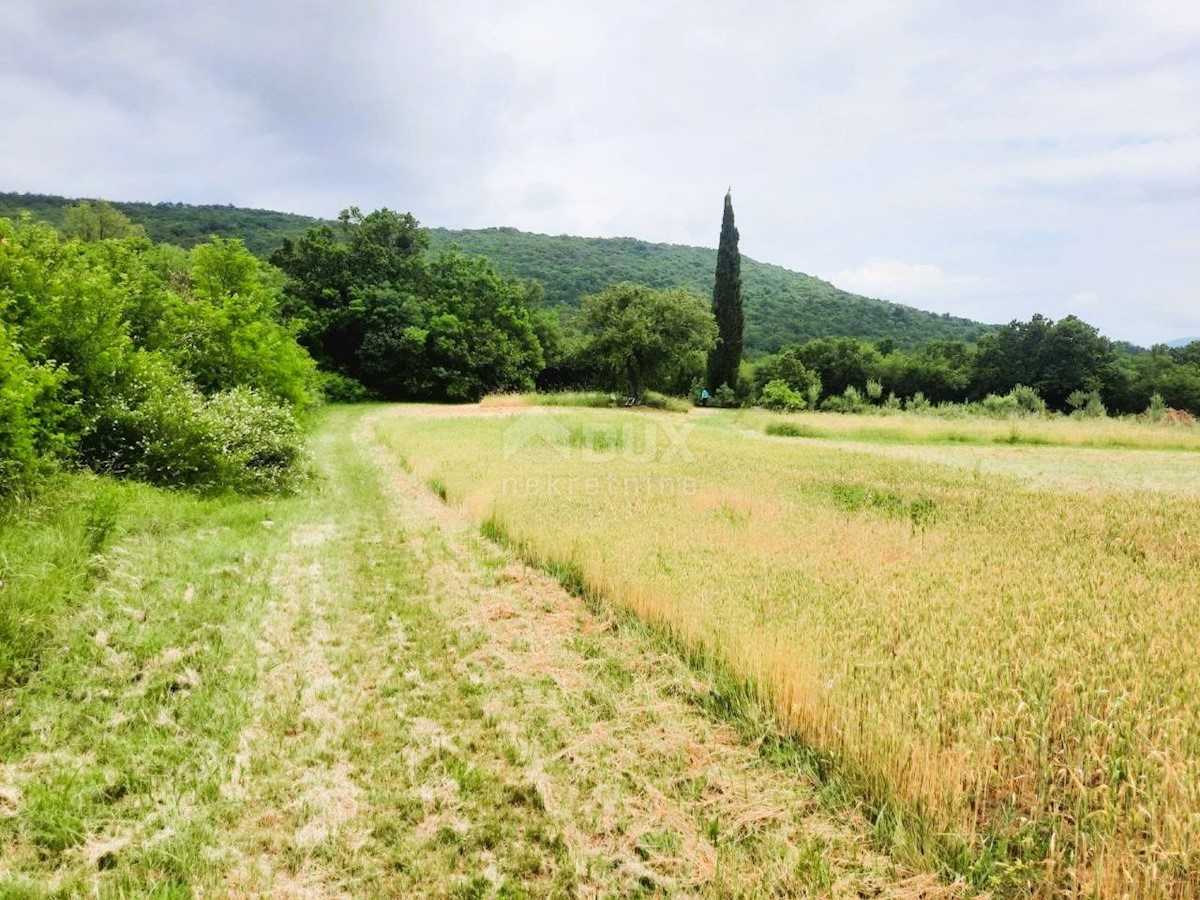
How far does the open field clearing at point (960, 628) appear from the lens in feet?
10.00

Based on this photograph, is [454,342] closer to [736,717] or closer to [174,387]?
[174,387]

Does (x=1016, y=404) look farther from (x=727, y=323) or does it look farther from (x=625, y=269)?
(x=625, y=269)

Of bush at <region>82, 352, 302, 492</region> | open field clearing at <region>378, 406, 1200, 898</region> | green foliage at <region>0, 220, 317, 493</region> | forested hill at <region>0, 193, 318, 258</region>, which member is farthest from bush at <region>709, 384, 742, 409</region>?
forested hill at <region>0, 193, 318, 258</region>

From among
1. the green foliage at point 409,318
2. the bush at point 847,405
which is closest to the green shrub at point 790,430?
the bush at point 847,405

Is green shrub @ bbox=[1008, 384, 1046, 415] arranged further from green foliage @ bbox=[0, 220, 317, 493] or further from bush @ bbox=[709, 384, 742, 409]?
green foliage @ bbox=[0, 220, 317, 493]

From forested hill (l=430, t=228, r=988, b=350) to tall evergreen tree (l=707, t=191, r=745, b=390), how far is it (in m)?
21.8

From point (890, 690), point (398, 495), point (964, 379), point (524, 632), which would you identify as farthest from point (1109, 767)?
point (964, 379)

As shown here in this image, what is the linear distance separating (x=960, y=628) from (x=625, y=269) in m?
103

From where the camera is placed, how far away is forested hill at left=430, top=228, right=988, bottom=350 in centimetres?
8562

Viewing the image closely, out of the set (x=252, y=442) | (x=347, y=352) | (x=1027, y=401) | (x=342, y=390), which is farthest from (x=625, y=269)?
(x=252, y=442)

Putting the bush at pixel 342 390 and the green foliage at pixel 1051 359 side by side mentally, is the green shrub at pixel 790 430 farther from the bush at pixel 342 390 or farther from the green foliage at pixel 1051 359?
the green foliage at pixel 1051 359

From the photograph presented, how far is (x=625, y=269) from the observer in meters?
102

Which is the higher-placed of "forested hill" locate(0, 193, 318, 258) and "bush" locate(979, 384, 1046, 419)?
"forested hill" locate(0, 193, 318, 258)

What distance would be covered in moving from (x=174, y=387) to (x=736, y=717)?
14.0 meters
